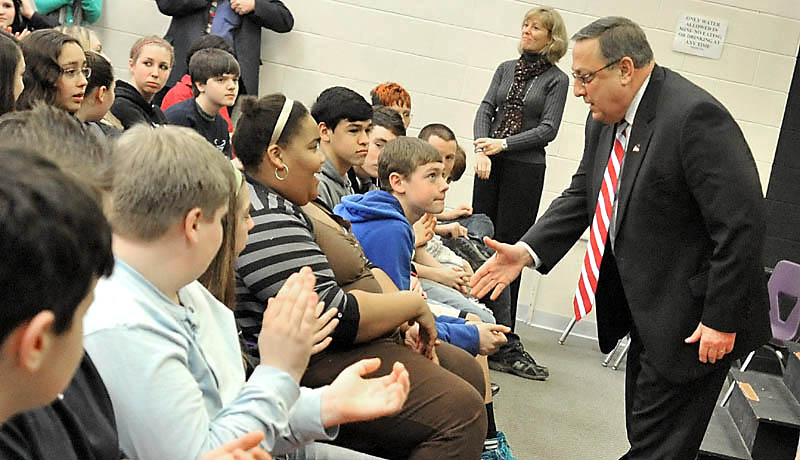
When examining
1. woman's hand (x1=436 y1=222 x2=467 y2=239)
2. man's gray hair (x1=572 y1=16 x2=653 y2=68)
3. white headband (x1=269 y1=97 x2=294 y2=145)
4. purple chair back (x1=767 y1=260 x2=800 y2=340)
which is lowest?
purple chair back (x1=767 y1=260 x2=800 y2=340)

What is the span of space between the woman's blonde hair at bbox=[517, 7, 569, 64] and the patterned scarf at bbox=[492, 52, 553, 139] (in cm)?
4

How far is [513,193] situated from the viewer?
4355mm

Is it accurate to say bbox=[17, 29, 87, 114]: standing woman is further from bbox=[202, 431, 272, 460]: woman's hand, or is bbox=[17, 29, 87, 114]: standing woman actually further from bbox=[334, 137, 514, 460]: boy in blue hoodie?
bbox=[202, 431, 272, 460]: woman's hand

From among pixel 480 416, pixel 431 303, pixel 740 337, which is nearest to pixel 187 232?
pixel 480 416

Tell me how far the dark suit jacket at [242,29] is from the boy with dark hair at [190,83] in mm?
332

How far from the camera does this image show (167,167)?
4.33 feet

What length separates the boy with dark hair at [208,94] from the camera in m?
4.04

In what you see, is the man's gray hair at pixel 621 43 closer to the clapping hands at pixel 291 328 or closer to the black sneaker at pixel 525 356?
the clapping hands at pixel 291 328

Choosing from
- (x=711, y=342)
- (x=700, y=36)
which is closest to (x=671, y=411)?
(x=711, y=342)

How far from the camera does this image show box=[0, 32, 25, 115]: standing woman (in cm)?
198

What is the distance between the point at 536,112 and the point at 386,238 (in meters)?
2.01

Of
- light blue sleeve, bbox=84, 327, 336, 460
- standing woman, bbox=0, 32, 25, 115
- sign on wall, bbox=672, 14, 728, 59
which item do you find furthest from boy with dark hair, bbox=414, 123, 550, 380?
light blue sleeve, bbox=84, 327, 336, 460

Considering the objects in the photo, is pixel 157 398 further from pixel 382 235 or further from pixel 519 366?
pixel 519 366

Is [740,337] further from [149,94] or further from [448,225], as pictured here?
[149,94]
